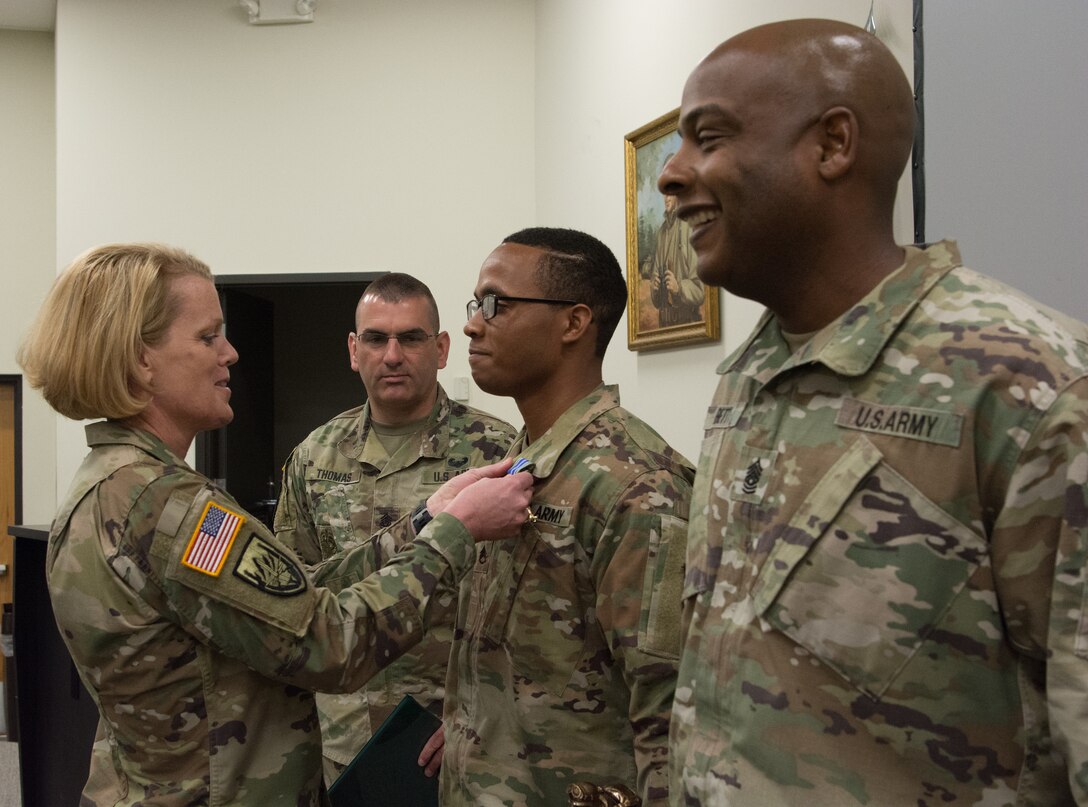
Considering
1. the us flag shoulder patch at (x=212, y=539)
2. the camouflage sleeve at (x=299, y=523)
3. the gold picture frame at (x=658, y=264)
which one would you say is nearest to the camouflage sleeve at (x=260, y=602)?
the us flag shoulder patch at (x=212, y=539)

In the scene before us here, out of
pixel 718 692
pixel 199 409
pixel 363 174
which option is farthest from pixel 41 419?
pixel 718 692

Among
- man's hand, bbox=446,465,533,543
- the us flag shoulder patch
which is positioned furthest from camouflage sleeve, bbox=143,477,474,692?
man's hand, bbox=446,465,533,543

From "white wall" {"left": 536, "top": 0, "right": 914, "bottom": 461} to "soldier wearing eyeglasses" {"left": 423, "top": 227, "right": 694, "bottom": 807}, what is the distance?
4.05 ft

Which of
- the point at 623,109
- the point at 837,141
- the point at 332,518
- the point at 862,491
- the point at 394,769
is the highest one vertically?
the point at 623,109

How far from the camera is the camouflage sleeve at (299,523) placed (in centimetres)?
260

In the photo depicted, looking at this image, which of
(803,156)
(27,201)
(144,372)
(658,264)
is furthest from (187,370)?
(27,201)

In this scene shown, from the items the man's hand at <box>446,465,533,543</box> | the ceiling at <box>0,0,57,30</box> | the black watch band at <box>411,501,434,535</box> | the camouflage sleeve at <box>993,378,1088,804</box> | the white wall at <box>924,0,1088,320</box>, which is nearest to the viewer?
the camouflage sleeve at <box>993,378,1088,804</box>

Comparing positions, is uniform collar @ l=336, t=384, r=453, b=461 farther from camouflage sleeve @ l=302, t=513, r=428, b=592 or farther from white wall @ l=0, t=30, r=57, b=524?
white wall @ l=0, t=30, r=57, b=524

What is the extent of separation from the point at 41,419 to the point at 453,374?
9.06ft

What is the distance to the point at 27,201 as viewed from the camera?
5.82 meters

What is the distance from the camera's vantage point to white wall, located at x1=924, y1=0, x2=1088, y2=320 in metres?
1.41

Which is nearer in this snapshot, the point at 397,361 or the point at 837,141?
the point at 837,141

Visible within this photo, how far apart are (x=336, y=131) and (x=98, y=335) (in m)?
3.65

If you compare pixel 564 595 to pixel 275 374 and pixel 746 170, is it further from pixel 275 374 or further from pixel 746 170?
pixel 275 374
